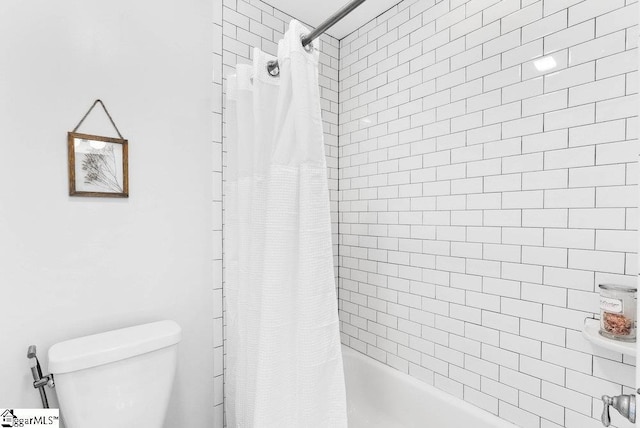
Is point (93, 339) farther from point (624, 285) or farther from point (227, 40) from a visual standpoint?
point (624, 285)

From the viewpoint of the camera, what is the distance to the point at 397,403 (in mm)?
1753

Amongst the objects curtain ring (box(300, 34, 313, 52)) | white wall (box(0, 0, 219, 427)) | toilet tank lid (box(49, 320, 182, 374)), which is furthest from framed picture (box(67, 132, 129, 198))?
curtain ring (box(300, 34, 313, 52))

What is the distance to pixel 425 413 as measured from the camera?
162 centimetres

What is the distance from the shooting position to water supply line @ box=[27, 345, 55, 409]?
1098mm

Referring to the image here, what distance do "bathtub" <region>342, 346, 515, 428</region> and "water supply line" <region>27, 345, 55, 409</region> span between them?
142 cm

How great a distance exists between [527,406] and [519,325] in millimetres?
318

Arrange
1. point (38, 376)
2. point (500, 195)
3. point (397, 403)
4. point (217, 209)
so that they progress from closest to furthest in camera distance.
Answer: point (38, 376) → point (500, 195) → point (217, 209) → point (397, 403)

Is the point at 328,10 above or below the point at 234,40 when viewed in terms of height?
above

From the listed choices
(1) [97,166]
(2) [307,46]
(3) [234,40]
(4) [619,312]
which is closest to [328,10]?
(3) [234,40]

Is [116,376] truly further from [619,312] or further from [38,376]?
[619,312]

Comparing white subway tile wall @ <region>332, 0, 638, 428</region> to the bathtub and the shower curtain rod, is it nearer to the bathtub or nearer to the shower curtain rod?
the bathtub

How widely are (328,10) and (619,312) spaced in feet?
6.30

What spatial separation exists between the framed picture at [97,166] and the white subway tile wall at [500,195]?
4.16ft

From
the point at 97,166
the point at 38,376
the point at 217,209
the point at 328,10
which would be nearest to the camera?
the point at 38,376
